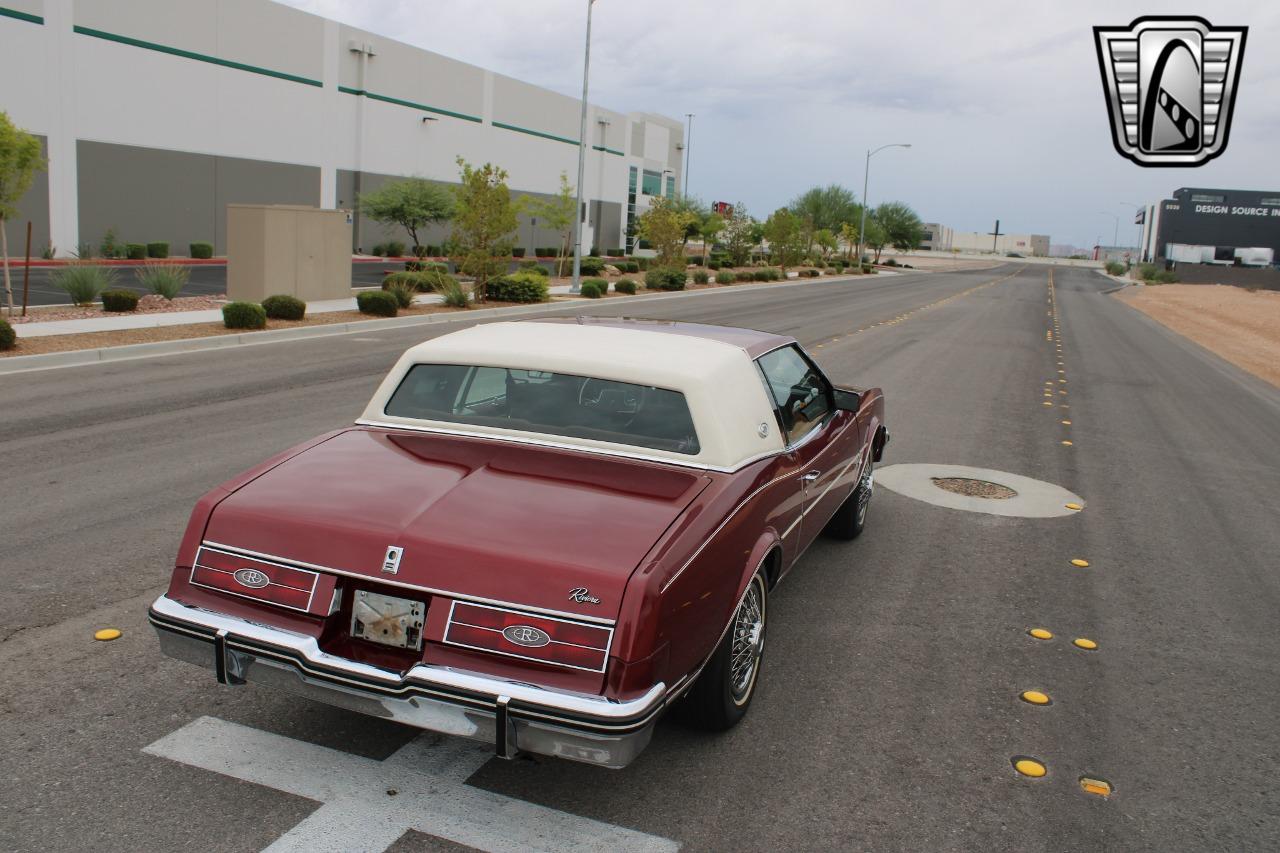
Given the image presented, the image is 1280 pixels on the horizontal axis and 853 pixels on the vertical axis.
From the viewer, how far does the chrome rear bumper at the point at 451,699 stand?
3279mm

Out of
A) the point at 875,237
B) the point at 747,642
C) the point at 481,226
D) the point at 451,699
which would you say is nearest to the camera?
the point at 451,699

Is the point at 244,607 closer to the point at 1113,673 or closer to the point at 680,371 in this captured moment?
the point at 680,371

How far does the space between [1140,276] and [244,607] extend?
99.5 m

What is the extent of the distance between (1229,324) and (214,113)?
38.8 m

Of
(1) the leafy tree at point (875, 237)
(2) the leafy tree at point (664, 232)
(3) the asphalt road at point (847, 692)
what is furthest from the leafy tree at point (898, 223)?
(3) the asphalt road at point (847, 692)

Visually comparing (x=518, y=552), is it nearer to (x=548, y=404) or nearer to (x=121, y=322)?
(x=548, y=404)

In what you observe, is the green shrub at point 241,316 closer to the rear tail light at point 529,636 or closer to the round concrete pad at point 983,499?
the round concrete pad at point 983,499

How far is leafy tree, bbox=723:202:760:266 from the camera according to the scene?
220 ft

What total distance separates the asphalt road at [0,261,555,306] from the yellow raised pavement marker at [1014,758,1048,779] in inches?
871

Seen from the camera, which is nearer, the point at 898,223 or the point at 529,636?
the point at 529,636

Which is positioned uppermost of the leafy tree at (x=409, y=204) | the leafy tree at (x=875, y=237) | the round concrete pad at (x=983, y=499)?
the leafy tree at (x=875, y=237)

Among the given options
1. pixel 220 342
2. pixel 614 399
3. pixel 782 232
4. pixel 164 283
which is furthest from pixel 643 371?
pixel 782 232

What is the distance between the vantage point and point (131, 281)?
2872cm

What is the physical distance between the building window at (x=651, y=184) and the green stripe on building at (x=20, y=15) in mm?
54739
